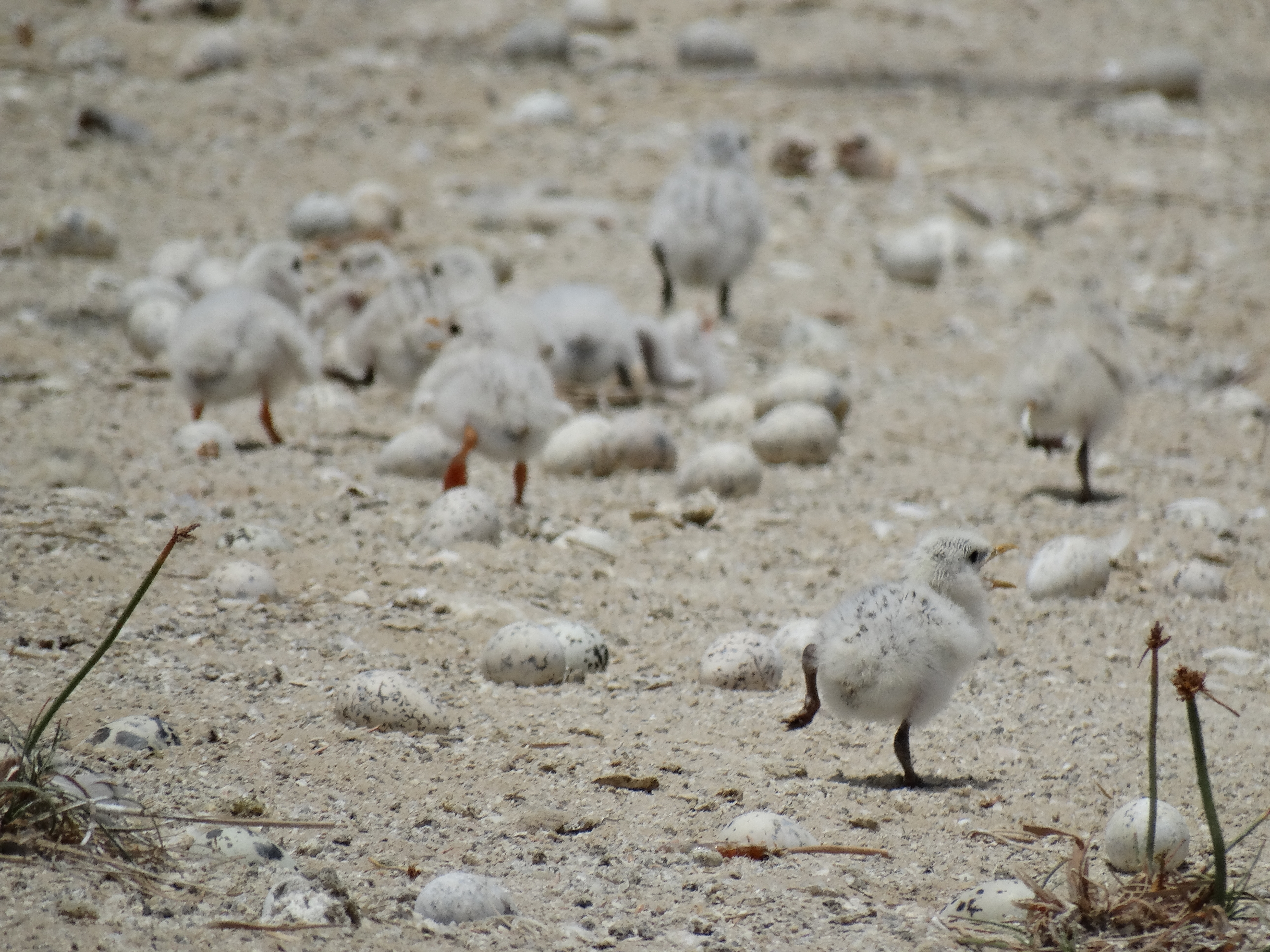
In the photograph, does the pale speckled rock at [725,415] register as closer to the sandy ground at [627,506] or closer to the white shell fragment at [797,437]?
the sandy ground at [627,506]

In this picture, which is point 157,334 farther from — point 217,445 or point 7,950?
point 7,950

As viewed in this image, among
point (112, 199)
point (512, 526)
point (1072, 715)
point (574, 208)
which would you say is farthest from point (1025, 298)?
point (112, 199)

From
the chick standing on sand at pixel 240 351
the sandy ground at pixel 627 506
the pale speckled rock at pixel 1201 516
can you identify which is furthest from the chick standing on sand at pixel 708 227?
the pale speckled rock at pixel 1201 516

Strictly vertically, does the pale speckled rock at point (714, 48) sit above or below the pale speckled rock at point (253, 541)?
above

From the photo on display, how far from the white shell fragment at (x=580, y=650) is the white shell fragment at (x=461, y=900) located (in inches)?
54.8

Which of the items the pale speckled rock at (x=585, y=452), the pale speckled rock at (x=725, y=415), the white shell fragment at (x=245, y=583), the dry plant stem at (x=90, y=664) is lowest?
the pale speckled rock at (x=725, y=415)

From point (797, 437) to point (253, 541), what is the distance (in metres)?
2.70

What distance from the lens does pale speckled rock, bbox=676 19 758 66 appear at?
12.7m

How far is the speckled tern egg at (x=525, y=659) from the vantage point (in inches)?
159

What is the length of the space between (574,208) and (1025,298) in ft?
10.7

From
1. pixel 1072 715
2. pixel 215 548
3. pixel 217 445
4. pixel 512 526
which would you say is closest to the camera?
pixel 1072 715

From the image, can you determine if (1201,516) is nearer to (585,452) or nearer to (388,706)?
(585,452)

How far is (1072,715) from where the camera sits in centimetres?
400

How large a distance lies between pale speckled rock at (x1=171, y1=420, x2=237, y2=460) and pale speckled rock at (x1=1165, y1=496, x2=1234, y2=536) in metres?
4.12
